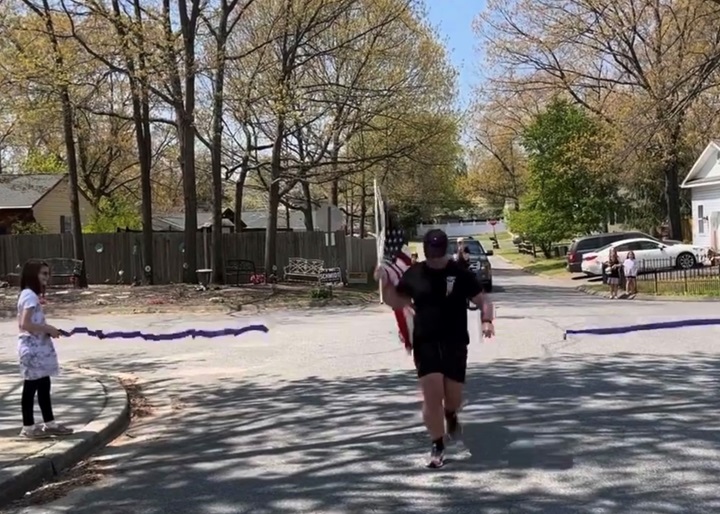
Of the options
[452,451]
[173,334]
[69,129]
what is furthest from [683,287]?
[452,451]

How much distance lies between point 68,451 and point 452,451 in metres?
3.12

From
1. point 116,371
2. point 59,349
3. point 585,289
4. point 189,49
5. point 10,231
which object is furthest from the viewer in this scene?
point 10,231

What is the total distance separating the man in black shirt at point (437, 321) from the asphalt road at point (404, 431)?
48 cm

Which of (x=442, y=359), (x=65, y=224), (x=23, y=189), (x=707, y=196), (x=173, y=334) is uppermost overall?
(x=23, y=189)

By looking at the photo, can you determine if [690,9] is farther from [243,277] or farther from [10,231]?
[10,231]

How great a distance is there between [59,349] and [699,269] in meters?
22.5

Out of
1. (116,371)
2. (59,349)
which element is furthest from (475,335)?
(59,349)

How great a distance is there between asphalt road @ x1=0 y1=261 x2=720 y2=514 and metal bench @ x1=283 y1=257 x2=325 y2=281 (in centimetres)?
1517

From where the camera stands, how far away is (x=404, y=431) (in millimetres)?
7551

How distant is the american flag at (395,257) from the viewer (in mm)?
7115

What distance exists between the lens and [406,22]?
29.0 meters

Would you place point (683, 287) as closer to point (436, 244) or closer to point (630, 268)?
point (630, 268)

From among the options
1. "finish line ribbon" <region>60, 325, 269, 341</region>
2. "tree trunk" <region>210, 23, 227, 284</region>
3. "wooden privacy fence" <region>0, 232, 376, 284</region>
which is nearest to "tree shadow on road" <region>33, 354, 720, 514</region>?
"finish line ribbon" <region>60, 325, 269, 341</region>

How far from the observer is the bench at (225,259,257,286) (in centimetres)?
2981
